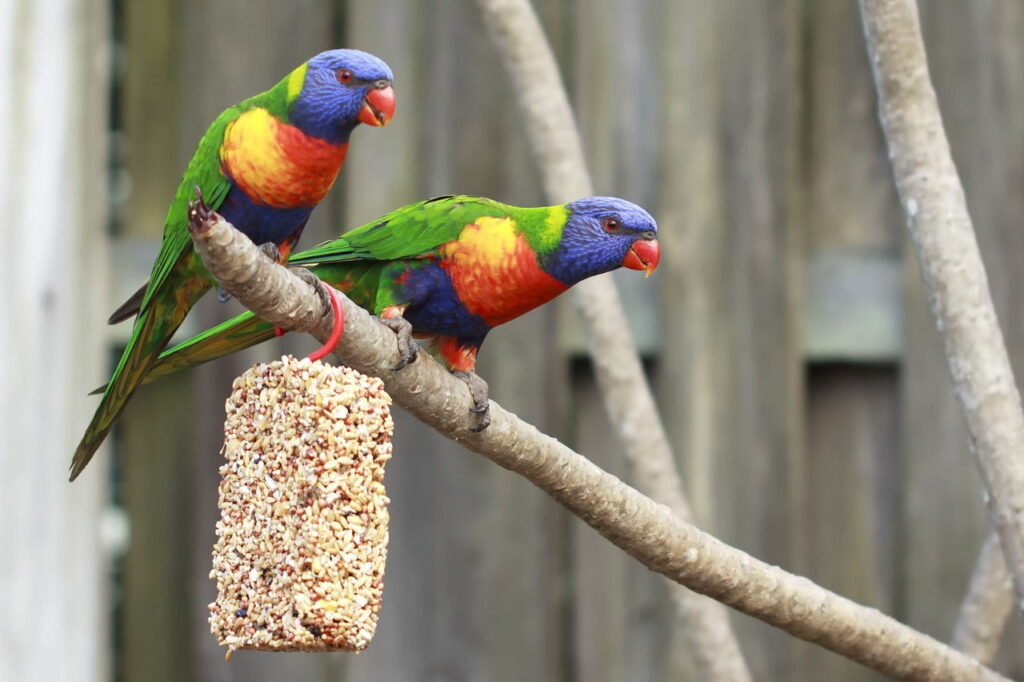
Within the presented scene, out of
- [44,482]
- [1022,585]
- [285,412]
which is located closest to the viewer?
[285,412]

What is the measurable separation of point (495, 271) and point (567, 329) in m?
0.86

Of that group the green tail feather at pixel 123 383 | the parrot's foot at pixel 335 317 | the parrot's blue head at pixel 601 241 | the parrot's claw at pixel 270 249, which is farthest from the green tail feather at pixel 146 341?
the parrot's blue head at pixel 601 241

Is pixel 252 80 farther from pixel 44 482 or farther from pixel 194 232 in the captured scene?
pixel 194 232

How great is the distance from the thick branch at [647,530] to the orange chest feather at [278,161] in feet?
0.86

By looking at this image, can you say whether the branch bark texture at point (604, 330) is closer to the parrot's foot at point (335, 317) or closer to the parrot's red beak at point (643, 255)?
the parrot's red beak at point (643, 255)

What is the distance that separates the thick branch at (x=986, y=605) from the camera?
8.36ft

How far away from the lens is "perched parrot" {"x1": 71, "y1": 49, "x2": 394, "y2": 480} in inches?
78.9

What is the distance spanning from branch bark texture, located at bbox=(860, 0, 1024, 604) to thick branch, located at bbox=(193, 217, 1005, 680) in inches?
9.3

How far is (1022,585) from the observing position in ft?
7.09

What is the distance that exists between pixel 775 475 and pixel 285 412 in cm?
156

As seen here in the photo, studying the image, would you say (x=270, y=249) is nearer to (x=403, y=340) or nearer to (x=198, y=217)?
(x=403, y=340)

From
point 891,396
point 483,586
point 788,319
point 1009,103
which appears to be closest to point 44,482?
point 483,586

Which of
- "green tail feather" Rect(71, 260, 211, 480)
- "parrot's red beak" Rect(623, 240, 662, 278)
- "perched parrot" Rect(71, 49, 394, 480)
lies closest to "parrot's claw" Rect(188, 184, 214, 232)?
"perched parrot" Rect(71, 49, 394, 480)

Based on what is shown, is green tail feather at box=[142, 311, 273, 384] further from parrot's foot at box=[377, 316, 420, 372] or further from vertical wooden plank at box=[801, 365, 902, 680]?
vertical wooden plank at box=[801, 365, 902, 680]
